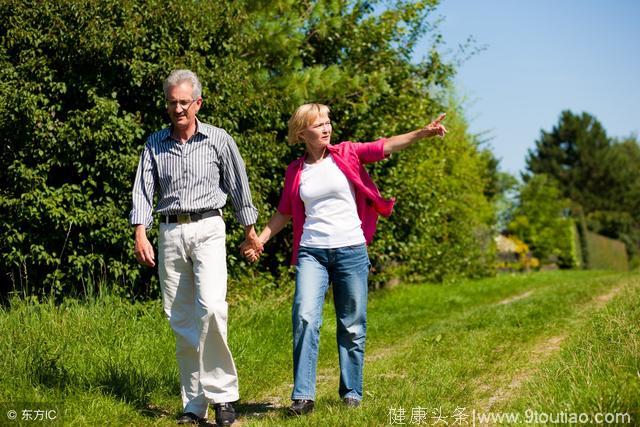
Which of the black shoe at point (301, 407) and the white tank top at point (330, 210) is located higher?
the white tank top at point (330, 210)

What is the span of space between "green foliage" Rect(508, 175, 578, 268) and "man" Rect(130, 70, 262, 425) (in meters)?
30.0

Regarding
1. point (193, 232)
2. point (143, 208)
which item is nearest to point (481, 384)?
point (193, 232)

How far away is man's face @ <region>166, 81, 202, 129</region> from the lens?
4.57 metres

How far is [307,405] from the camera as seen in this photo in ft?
15.3

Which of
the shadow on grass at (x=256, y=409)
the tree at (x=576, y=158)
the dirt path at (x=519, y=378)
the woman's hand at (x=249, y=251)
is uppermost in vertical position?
the tree at (x=576, y=158)

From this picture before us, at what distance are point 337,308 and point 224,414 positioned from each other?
3.22ft

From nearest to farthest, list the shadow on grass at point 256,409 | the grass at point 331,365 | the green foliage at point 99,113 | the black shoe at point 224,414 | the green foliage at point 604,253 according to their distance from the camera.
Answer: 1. the grass at point 331,365
2. the black shoe at point 224,414
3. the shadow on grass at point 256,409
4. the green foliage at point 99,113
5. the green foliage at point 604,253

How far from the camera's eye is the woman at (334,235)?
15.7 ft

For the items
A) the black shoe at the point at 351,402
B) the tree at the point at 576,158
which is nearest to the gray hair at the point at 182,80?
the black shoe at the point at 351,402

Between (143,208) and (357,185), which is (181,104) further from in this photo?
(357,185)

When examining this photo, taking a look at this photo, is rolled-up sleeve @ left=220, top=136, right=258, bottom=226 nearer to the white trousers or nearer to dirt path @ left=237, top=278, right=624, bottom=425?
the white trousers

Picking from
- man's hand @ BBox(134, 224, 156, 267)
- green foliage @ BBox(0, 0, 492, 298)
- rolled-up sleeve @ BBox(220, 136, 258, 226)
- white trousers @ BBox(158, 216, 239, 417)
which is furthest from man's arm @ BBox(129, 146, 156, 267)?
green foliage @ BBox(0, 0, 492, 298)

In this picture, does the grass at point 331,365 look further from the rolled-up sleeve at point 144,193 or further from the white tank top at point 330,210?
the rolled-up sleeve at point 144,193

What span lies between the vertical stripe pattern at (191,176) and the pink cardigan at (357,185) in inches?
13.0
